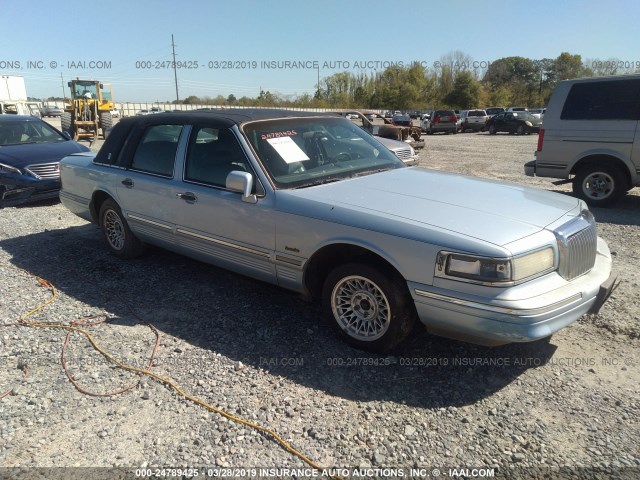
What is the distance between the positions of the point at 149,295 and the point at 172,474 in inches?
97.0

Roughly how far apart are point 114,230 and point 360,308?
3.55 meters

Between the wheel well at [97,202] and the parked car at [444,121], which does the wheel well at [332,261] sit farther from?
the parked car at [444,121]

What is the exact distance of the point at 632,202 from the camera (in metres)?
8.45

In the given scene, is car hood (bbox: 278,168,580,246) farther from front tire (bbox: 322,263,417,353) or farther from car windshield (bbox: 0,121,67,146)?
car windshield (bbox: 0,121,67,146)

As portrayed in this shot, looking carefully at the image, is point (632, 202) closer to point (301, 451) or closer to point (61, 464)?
point (301, 451)

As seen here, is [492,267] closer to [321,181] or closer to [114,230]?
[321,181]

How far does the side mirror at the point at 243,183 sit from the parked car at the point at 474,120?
112 feet

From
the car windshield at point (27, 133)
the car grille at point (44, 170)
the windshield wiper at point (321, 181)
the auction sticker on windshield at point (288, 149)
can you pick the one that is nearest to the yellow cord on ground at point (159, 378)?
the windshield wiper at point (321, 181)

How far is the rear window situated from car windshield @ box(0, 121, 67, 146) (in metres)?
10.0

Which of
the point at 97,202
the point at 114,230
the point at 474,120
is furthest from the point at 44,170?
the point at 474,120

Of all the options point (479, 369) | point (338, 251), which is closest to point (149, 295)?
point (338, 251)

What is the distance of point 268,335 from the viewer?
12.4 ft

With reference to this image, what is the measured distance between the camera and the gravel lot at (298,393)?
8.29 ft

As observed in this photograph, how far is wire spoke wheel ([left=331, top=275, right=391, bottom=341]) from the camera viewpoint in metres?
3.28
